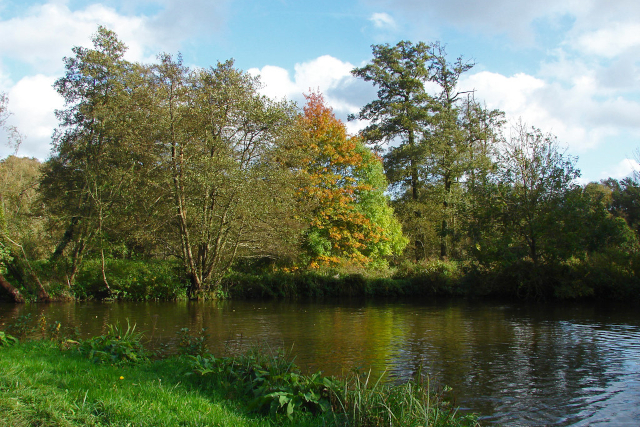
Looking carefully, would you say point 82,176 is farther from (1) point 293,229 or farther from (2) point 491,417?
(2) point 491,417

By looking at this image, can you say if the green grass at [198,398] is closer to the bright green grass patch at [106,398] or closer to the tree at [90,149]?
the bright green grass patch at [106,398]

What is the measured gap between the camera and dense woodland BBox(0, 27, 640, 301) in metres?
22.2

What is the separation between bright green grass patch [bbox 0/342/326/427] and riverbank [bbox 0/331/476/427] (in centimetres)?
1

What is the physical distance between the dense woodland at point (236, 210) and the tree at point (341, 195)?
0.37 ft

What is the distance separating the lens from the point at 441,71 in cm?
3912

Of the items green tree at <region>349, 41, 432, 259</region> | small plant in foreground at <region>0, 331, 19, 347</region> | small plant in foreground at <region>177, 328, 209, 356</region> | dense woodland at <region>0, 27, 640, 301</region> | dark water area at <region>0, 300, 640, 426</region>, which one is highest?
green tree at <region>349, 41, 432, 259</region>

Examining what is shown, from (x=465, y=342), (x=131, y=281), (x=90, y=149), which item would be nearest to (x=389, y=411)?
(x=465, y=342)

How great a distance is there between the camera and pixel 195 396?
5.81 m

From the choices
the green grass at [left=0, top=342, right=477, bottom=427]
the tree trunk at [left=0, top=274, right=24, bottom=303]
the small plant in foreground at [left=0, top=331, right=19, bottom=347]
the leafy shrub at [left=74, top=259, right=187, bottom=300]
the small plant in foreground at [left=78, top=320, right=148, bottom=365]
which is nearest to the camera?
the green grass at [left=0, top=342, right=477, bottom=427]

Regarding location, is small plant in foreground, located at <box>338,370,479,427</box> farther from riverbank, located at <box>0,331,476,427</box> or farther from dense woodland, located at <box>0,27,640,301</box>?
dense woodland, located at <box>0,27,640,301</box>

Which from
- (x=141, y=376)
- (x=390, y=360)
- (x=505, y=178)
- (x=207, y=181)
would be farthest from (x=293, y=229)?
(x=141, y=376)

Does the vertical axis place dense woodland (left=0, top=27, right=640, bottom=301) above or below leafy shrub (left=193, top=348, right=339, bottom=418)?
above

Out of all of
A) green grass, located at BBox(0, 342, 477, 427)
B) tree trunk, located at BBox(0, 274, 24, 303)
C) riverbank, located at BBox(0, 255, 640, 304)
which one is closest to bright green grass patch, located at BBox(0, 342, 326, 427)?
green grass, located at BBox(0, 342, 477, 427)

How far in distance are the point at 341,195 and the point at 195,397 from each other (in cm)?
2622
